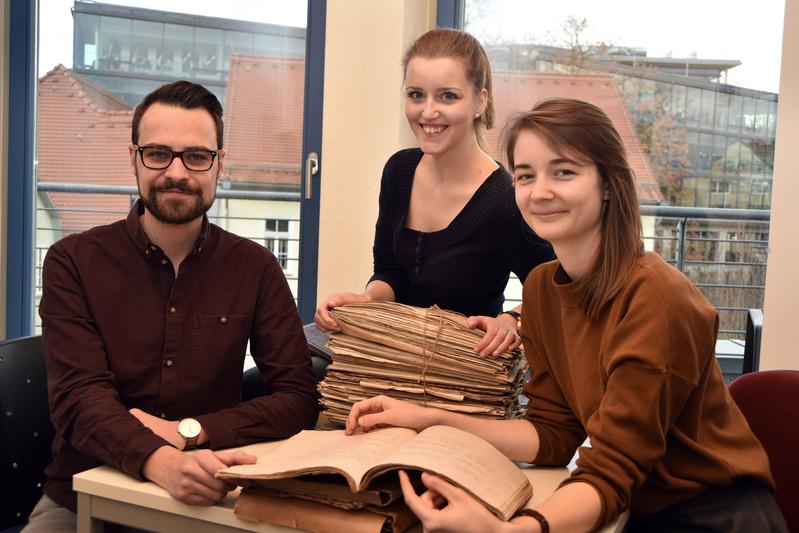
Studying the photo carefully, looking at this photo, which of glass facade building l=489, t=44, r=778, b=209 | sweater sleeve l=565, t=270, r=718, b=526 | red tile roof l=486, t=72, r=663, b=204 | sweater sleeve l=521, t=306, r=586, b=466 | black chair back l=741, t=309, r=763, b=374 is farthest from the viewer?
red tile roof l=486, t=72, r=663, b=204

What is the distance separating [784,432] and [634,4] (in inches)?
73.2

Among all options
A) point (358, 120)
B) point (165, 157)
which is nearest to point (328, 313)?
point (165, 157)

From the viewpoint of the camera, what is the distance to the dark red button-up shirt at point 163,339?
1.64 metres

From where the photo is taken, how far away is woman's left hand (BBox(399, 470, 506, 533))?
1.16 meters

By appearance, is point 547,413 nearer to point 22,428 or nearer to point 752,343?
point 22,428

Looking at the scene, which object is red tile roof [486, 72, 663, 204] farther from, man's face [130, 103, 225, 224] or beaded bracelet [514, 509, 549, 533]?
beaded bracelet [514, 509, 549, 533]

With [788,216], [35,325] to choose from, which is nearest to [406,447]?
[788,216]

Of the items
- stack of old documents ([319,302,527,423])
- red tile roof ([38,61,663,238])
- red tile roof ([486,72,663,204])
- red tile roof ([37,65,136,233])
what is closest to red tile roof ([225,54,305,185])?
red tile roof ([38,61,663,238])

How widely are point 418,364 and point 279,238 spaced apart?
2118 millimetres

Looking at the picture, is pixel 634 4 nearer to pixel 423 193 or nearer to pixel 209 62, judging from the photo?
pixel 423 193

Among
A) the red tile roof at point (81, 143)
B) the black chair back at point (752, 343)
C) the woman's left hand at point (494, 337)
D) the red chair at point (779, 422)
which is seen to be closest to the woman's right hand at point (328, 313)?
the woman's left hand at point (494, 337)

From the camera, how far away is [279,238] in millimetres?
3650

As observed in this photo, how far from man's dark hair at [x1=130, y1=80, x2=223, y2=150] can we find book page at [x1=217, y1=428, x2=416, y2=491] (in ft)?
2.32

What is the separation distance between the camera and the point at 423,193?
2.15m
